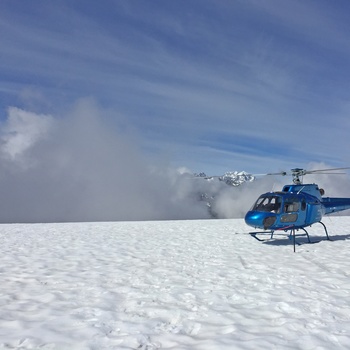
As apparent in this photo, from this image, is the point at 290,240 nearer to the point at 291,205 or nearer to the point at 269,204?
the point at 291,205

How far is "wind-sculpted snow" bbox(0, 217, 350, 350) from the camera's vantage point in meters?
5.25

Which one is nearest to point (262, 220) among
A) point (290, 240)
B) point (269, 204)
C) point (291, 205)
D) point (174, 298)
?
point (269, 204)

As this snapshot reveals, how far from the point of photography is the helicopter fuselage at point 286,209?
14.0 m

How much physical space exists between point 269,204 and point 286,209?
0.79 m

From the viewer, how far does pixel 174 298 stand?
7340 mm

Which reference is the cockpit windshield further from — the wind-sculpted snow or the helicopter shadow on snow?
the helicopter shadow on snow

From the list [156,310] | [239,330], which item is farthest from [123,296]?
[239,330]

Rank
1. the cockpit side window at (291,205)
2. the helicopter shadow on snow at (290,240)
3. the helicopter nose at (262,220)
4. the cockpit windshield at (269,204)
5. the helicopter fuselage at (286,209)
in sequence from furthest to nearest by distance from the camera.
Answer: the helicopter shadow on snow at (290,240) → the cockpit side window at (291,205) → the cockpit windshield at (269,204) → the helicopter fuselage at (286,209) → the helicopter nose at (262,220)

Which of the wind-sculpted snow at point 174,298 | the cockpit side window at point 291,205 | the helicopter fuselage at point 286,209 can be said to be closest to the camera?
the wind-sculpted snow at point 174,298

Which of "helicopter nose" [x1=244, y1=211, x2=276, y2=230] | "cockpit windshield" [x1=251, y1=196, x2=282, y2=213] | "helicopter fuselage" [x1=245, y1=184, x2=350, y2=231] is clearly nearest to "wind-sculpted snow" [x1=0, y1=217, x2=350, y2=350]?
"helicopter nose" [x1=244, y1=211, x2=276, y2=230]

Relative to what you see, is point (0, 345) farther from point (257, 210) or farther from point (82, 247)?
point (257, 210)

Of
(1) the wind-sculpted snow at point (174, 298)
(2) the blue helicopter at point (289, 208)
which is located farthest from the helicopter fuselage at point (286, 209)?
(1) the wind-sculpted snow at point (174, 298)

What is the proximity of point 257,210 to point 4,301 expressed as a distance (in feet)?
34.0

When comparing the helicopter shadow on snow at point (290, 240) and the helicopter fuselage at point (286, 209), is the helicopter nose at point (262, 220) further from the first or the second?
the helicopter shadow on snow at point (290, 240)
